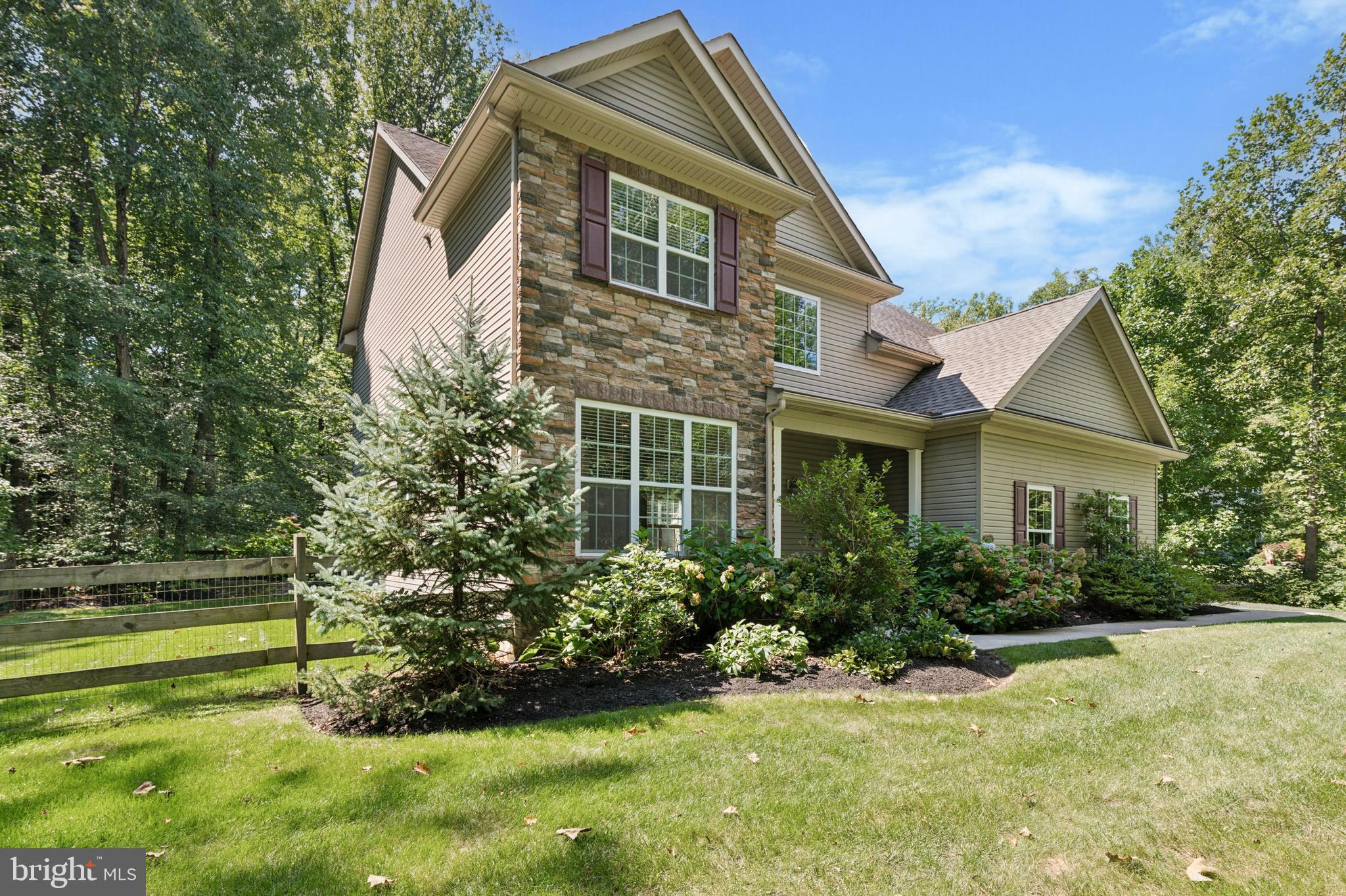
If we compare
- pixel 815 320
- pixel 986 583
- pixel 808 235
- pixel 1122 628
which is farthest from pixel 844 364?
pixel 1122 628

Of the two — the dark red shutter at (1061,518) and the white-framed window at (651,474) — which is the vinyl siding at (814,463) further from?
A: the white-framed window at (651,474)

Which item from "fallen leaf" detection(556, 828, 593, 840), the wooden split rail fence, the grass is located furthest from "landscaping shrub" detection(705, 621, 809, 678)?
the wooden split rail fence

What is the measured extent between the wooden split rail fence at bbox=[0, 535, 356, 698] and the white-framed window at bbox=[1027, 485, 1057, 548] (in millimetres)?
12766

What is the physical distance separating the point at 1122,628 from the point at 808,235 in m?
8.73

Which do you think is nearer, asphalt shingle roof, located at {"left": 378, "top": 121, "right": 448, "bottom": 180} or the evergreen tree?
the evergreen tree

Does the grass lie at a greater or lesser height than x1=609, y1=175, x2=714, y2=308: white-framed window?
lesser

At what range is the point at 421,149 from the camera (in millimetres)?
12539

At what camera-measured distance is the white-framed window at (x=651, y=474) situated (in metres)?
7.71

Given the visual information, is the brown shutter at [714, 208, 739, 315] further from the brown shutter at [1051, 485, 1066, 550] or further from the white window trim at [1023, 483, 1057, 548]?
the brown shutter at [1051, 485, 1066, 550]

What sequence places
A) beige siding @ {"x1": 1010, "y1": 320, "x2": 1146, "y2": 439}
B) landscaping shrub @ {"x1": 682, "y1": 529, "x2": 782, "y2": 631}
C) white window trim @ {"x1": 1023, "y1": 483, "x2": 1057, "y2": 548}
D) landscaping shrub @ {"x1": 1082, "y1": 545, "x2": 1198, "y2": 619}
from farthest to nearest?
beige siding @ {"x1": 1010, "y1": 320, "x2": 1146, "y2": 439} < white window trim @ {"x1": 1023, "y1": 483, "x2": 1057, "y2": 548} < landscaping shrub @ {"x1": 1082, "y1": 545, "x2": 1198, "y2": 619} < landscaping shrub @ {"x1": 682, "y1": 529, "x2": 782, "y2": 631}

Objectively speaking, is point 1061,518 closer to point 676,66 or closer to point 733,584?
point 733,584

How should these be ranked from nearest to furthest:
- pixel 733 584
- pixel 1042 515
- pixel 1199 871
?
1. pixel 1199 871
2. pixel 733 584
3. pixel 1042 515

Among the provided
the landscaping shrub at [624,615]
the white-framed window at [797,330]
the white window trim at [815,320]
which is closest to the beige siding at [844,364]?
the white window trim at [815,320]

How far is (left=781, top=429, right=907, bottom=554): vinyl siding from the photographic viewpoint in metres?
12.5
